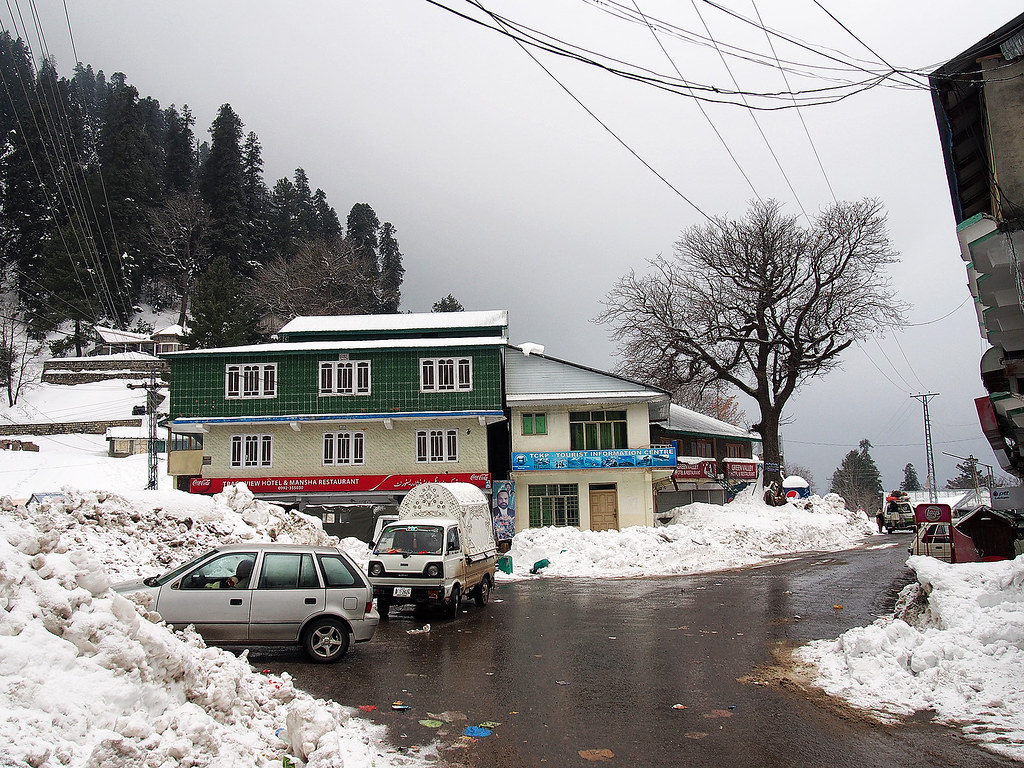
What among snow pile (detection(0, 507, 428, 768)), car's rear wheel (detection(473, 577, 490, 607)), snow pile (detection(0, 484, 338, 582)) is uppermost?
snow pile (detection(0, 484, 338, 582))

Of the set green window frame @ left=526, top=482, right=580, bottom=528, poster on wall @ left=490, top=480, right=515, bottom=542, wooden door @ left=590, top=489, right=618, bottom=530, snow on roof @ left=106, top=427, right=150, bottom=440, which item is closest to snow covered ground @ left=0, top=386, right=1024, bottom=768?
poster on wall @ left=490, top=480, right=515, bottom=542

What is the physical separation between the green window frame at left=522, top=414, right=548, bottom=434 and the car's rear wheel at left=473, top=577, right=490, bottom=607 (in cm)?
1876

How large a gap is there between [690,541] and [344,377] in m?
17.2

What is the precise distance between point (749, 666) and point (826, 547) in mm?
28660

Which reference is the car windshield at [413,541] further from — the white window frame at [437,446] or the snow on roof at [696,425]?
the snow on roof at [696,425]

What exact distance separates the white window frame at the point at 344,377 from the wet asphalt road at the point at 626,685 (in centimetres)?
1944

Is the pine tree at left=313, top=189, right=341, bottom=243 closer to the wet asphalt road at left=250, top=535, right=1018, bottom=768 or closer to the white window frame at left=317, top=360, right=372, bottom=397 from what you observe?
the white window frame at left=317, top=360, right=372, bottom=397

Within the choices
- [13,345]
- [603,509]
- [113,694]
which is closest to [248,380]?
[603,509]

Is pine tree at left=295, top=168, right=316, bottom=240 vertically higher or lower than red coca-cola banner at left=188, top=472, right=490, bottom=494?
higher

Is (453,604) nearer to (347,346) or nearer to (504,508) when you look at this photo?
(504,508)

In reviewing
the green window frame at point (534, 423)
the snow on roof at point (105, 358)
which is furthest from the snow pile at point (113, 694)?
the snow on roof at point (105, 358)

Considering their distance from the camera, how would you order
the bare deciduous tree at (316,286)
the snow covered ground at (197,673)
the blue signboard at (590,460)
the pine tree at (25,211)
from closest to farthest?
the snow covered ground at (197,673) < the blue signboard at (590,460) < the bare deciduous tree at (316,286) < the pine tree at (25,211)

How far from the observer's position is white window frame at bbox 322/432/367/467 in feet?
116

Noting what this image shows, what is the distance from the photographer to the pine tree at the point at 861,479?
10204cm
